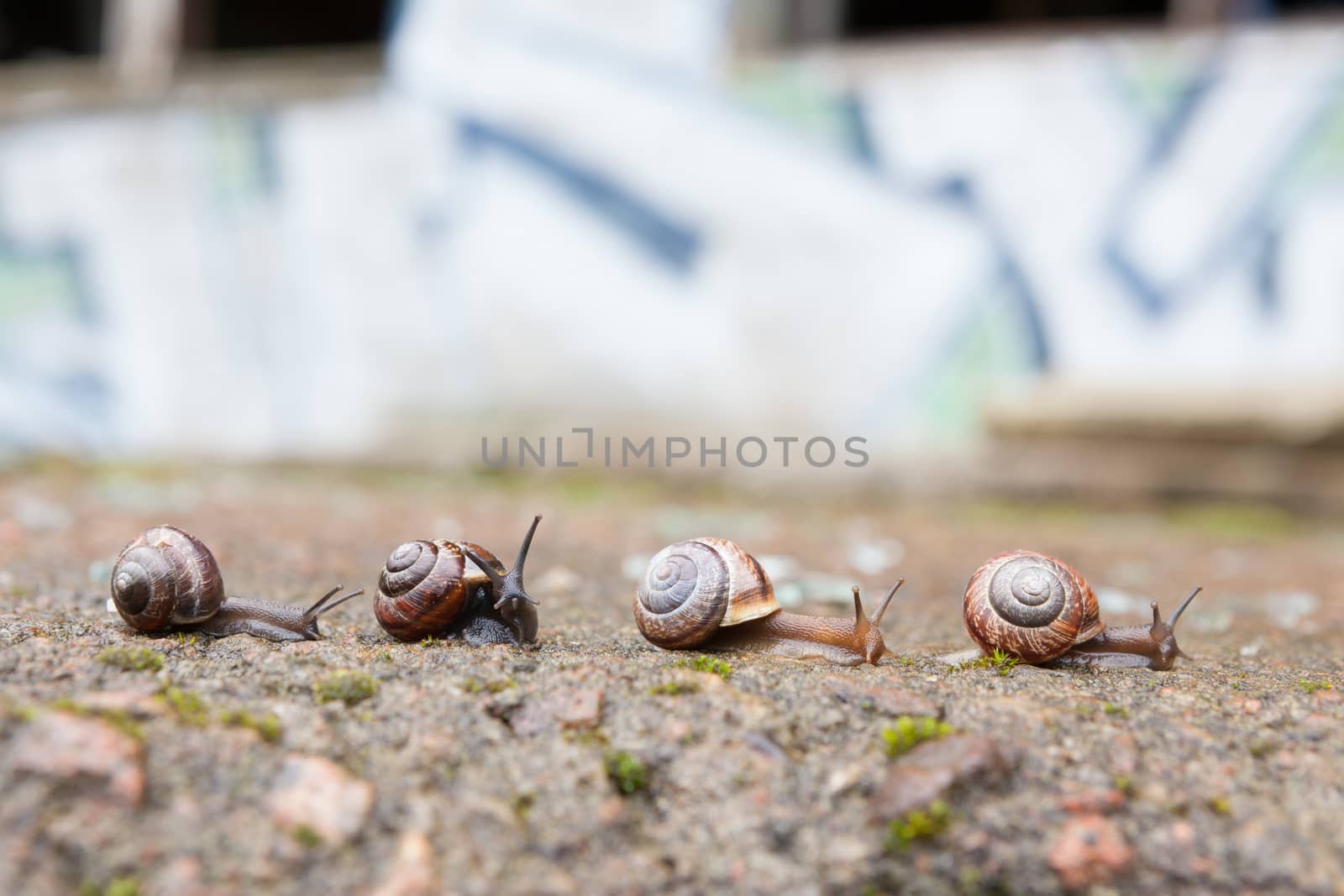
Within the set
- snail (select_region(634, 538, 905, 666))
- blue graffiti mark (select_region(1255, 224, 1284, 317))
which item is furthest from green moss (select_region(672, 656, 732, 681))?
blue graffiti mark (select_region(1255, 224, 1284, 317))

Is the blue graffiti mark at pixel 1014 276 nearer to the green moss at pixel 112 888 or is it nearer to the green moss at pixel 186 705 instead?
the green moss at pixel 186 705

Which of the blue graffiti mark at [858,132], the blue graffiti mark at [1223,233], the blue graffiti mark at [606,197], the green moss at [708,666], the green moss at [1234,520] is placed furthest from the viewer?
the blue graffiti mark at [606,197]

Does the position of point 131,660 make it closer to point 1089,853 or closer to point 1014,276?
point 1089,853

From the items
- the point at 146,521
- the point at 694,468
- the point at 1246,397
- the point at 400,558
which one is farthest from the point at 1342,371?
the point at 146,521

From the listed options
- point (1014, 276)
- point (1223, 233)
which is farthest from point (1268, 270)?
point (1014, 276)

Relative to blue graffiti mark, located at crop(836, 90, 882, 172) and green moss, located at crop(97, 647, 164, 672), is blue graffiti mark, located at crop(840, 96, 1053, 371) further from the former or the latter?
green moss, located at crop(97, 647, 164, 672)

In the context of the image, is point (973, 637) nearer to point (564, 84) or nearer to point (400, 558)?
point (400, 558)

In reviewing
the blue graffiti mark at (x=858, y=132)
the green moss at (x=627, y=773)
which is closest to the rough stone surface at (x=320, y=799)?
the green moss at (x=627, y=773)

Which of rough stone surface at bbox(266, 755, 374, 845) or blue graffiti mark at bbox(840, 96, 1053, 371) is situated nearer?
rough stone surface at bbox(266, 755, 374, 845)
